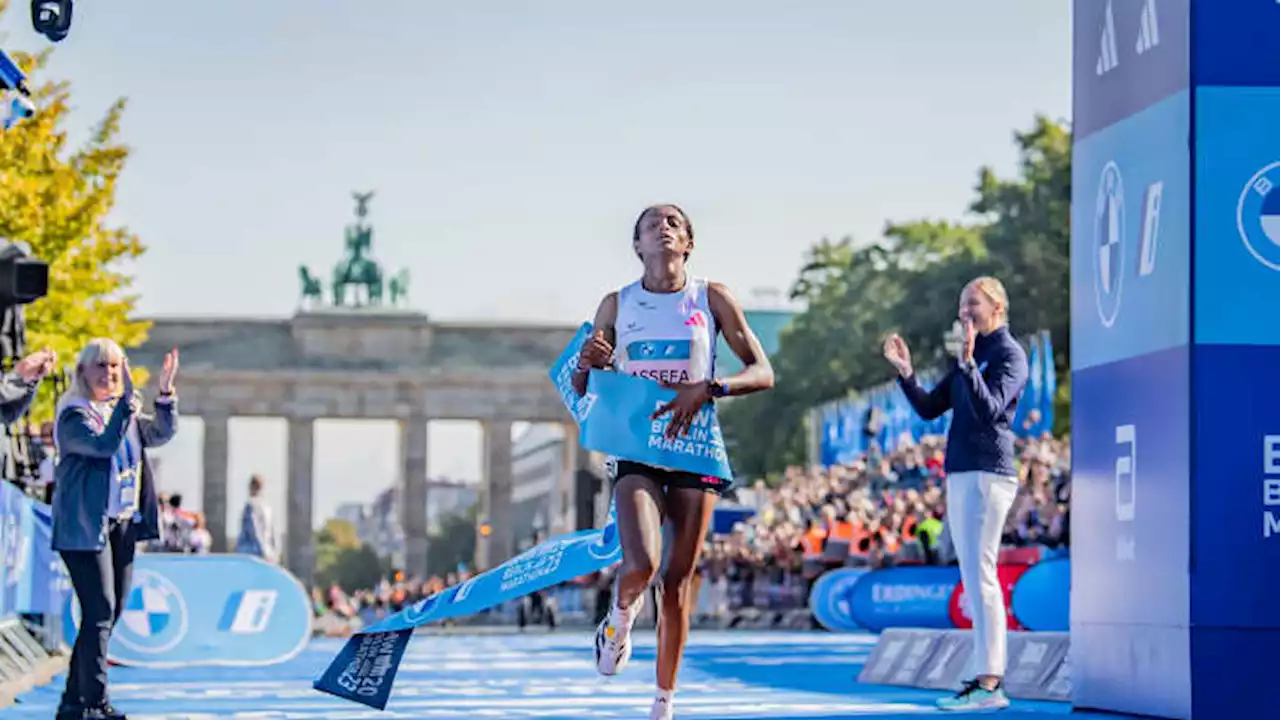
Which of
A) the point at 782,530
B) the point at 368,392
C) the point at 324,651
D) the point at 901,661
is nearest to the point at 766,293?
the point at 368,392

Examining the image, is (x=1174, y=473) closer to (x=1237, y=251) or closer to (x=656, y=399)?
(x=1237, y=251)

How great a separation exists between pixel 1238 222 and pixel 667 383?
267 centimetres

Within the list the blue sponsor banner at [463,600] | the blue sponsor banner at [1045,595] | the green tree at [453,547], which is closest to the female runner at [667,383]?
the blue sponsor banner at [463,600]

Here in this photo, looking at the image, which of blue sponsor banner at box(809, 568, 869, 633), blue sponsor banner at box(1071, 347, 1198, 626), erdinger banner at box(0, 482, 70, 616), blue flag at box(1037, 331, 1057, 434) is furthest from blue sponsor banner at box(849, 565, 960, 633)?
blue flag at box(1037, 331, 1057, 434)

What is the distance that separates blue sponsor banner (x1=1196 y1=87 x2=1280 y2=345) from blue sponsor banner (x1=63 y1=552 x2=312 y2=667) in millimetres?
12699

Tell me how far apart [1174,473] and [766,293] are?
107 metres

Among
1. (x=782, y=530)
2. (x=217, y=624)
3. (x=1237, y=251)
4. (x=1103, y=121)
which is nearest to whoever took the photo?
(x=1237, y=251)

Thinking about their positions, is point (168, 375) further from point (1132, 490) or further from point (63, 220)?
point (63, 220)

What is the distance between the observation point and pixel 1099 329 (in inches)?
450

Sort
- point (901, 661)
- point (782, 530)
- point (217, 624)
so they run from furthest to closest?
1. point (782, 530)
2. point (217, 624)
3. point (901, 661)

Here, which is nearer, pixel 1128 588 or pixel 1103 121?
pixel 1128 588

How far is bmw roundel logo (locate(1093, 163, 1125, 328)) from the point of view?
11.1 m

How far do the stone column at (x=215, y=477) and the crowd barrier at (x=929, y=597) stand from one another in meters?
69.9

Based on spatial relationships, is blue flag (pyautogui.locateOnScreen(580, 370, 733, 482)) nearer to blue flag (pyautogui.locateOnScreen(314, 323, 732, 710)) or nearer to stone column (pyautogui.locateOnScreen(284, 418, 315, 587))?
blue flag (pyautogui.locateOnScreen(314, 323, 732, 710))
